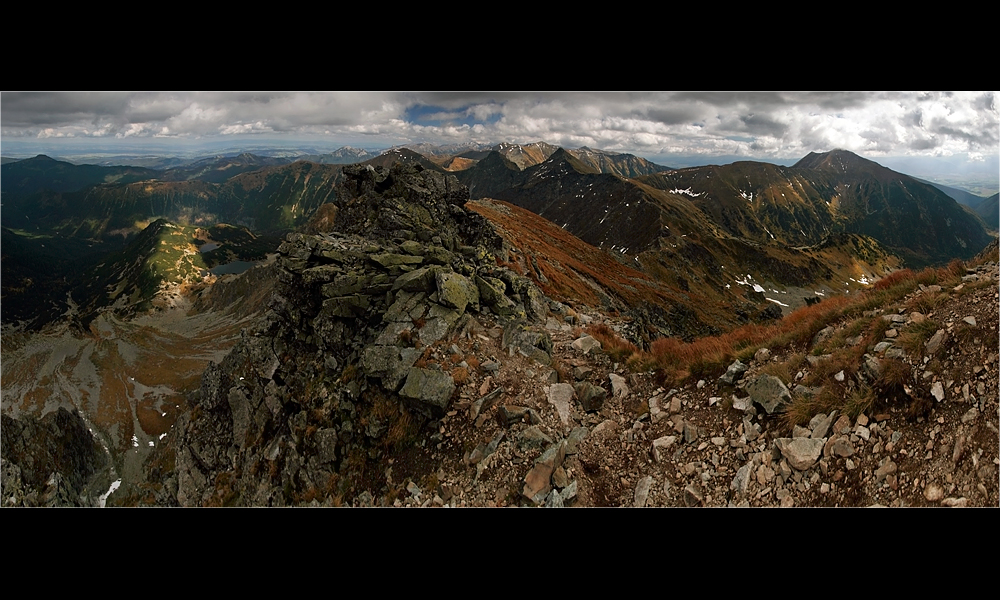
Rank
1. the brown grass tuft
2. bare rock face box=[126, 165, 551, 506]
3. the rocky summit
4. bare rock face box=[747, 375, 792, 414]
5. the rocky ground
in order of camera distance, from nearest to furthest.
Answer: the rocky ground < the rocky summit < bare rock face box=[747, 375, 792, 414] < bare rock face box=[126, 165, 551, 506] < the brown grass tuft

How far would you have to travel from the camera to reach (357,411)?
12492mm

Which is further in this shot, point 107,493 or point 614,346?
point 107,493

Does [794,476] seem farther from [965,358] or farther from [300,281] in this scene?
[300,281]

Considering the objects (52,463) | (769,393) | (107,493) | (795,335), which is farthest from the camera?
(107,493)

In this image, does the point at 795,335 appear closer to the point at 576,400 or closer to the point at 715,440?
the point at 715,440

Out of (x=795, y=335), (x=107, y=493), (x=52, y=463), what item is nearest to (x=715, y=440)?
(x=795, y=335)

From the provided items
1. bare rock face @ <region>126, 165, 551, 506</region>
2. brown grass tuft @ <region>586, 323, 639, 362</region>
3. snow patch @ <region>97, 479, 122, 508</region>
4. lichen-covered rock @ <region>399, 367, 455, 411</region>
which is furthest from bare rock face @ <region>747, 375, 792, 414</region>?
snow patch @ <region>97, 479, 122, 508</region>

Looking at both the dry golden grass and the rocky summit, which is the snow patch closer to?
the rocky summit

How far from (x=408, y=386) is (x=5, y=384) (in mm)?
242933

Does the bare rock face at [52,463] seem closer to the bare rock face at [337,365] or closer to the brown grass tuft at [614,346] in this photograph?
the bare rock face at [337,365]

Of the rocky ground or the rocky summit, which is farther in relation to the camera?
the rocky summit

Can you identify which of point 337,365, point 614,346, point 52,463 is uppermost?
point 614,346

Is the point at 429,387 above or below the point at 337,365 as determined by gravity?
above
